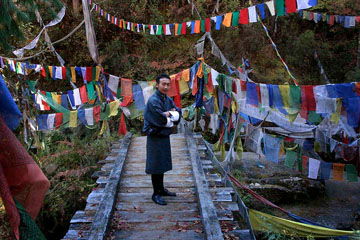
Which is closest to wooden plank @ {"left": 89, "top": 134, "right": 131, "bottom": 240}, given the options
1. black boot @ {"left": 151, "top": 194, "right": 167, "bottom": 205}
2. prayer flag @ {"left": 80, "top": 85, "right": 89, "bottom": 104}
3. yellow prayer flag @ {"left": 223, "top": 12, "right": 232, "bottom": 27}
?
black boot @ {"left": 151, "top": 194, "right": 167, "bottom": 205}

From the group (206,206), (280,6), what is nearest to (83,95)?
(280,6)

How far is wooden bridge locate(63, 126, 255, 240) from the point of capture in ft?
11.6

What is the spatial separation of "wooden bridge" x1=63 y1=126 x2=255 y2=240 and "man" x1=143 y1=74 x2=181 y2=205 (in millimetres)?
363

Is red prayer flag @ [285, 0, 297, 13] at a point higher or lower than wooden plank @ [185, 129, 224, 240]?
higher

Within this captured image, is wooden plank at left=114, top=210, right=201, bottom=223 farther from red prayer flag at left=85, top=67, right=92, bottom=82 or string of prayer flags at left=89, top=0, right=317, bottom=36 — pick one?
red prayer flag at left=85, top=67, right=92, bottom=82

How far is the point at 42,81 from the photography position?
1459 centimetres

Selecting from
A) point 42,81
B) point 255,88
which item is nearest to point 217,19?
point 255,88

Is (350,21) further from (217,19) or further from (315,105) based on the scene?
(315,105)

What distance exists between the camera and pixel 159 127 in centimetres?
415

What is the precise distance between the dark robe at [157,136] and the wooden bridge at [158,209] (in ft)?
1.99

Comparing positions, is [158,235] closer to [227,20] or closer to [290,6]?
[290,6]

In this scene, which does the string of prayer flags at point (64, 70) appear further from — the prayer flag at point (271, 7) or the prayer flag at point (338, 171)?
the prayer flag at point (338, 171)

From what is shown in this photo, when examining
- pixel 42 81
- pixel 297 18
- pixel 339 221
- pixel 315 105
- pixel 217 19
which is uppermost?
pixel 297 18

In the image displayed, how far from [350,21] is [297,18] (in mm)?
5835
